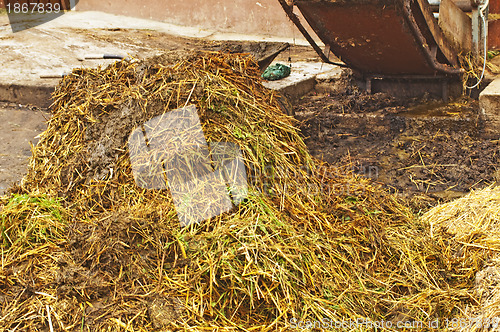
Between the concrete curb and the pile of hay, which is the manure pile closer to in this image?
the pile of hay

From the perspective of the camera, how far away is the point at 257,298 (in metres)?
2.96

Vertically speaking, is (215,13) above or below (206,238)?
above

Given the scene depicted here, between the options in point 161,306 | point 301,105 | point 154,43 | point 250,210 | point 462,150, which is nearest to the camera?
point 161,306

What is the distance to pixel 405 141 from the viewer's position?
596cm

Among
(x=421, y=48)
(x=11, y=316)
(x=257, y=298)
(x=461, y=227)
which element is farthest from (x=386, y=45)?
(x=11, y=316)

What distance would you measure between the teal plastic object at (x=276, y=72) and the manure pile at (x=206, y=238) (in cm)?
327

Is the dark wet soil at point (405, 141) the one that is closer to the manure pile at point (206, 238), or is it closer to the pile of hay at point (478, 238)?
the pile of hay at point (478, 238)

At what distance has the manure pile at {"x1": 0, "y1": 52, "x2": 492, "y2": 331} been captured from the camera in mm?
2949

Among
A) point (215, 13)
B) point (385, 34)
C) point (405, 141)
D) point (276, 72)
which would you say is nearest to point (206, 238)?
point (405, 141)

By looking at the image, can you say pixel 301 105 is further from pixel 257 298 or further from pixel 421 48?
pixel 257 298

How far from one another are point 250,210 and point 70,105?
6.67ft

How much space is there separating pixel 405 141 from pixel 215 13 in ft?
21.4

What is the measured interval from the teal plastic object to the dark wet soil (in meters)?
0.51

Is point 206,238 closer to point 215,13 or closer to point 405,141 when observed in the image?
point 405,141
